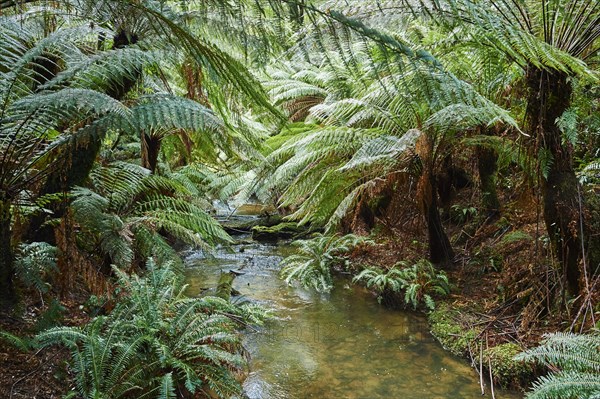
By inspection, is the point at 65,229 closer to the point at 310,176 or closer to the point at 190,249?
the point at 310,176

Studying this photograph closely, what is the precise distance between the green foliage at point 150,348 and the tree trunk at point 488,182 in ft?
10.5

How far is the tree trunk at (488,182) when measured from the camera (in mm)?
4414

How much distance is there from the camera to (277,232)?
6.62 m

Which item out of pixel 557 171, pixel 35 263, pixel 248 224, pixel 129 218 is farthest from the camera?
pixel 248 224

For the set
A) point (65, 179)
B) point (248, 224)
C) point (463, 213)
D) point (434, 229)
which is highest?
point (65, 179)

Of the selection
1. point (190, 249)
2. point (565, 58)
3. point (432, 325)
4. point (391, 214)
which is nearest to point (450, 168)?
point (391, 214)

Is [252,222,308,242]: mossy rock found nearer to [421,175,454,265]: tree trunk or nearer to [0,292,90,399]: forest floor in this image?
[421,175,454,265]: tree trunk

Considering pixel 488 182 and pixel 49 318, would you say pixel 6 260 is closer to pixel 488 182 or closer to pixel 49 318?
pixel 49 318

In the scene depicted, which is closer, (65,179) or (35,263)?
(35,263)

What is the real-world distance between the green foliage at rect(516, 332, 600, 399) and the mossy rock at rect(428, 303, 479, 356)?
0.80 metres

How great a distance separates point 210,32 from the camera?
1.34 metres

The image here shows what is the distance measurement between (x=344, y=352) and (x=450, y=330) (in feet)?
2.65

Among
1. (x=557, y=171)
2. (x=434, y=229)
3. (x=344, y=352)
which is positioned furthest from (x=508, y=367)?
(x=434, y=229)

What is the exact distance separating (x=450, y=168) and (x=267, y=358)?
2936mm
